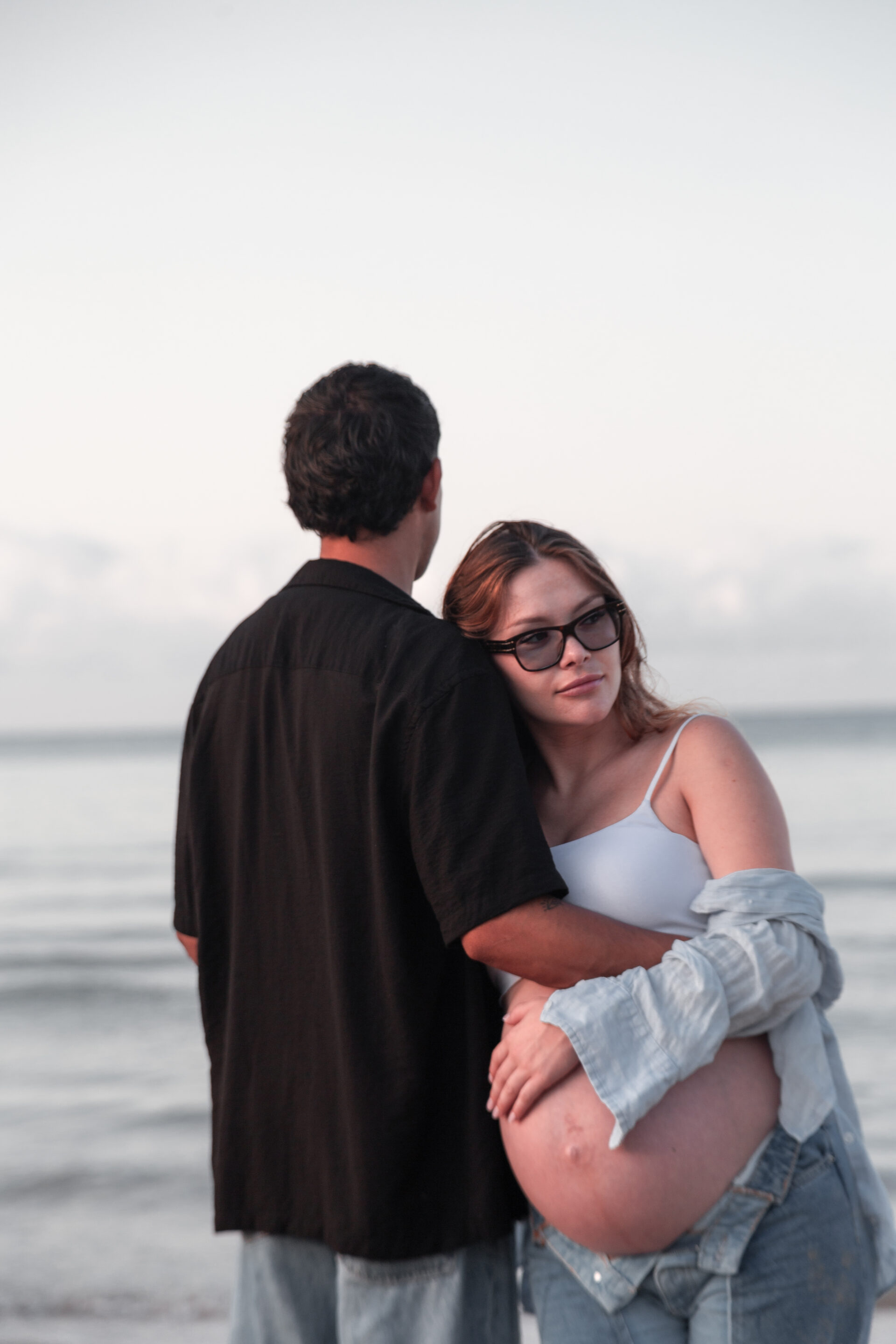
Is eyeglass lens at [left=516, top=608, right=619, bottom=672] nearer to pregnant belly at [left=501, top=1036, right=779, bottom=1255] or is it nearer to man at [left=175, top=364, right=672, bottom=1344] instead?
man at [left=175, top=364, right=672, bottom=1344]

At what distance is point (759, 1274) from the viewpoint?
174cm

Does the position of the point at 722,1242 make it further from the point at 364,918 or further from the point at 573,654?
the point at 573,654

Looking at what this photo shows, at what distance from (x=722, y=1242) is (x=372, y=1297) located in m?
0.58

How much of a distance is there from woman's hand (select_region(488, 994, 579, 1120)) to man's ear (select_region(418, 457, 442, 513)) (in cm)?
92

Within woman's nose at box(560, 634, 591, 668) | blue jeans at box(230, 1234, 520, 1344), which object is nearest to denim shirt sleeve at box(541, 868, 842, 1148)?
blue jeans at box(230, 1234, 520, 1344)

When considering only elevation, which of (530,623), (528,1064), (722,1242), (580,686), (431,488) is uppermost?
(431,488)

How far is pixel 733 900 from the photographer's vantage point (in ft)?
6.12

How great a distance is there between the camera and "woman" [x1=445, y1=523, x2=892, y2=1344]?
1.75 meters

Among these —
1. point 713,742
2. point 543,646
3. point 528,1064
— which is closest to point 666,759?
point 713,742

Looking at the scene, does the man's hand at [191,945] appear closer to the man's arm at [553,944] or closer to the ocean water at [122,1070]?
the man's arm at [553,944]

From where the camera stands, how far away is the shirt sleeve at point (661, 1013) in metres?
1.74

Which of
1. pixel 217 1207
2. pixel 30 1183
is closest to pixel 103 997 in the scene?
pixel 30 1183

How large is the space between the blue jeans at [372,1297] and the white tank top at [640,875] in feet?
1.53

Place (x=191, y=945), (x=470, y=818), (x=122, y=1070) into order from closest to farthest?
(x=470, y=818) < (x=191, y=945) < (x=122, y=1070)
